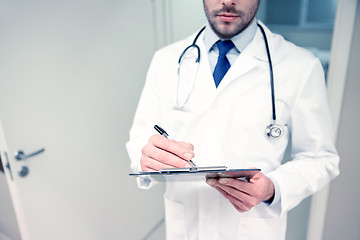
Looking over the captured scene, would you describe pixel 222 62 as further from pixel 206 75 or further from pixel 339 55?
pixel 339 55

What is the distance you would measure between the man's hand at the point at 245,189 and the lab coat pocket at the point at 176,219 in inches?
10.9

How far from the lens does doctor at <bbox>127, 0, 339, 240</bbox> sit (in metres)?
A: 0.82

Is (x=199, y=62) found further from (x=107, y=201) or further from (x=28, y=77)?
(x=107, y=201)

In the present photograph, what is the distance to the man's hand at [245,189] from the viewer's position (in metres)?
0.66

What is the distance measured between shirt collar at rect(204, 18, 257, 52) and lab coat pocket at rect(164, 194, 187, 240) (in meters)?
0.59

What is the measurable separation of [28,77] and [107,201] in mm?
757

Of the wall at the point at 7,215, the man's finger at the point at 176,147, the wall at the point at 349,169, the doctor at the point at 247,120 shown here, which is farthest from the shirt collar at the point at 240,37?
the wall at the point at 7,215

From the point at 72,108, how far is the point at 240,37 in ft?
2.53

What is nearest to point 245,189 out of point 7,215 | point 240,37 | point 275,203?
point 275,203

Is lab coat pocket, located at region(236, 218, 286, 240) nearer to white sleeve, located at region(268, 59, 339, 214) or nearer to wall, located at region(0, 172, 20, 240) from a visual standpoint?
white sleeve, located at region(268, 59, 339, 214)

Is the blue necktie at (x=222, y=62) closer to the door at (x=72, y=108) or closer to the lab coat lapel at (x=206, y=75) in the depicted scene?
the lab coat lapel at (x=206, y=75)

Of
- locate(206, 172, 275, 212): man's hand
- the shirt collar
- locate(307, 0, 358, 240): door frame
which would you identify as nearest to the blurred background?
locate(307, 0, 358, 240): door frame

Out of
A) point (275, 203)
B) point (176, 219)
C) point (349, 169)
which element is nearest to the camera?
point (275, 203)

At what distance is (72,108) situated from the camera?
1147 millimetres
